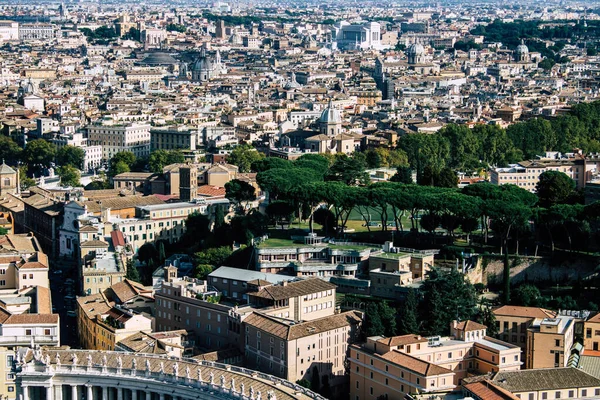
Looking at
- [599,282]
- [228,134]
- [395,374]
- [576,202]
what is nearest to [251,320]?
[395,374]

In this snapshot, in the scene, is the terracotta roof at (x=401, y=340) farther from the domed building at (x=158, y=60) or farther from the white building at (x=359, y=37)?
the white building at (x=359, y=37)

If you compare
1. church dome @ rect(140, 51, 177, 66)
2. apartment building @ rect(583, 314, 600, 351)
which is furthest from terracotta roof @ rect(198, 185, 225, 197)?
church dome @ rect(140, 51, 177, 66)

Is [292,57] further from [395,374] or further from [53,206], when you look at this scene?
[395,374]

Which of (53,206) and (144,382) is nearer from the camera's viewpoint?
(144,382)

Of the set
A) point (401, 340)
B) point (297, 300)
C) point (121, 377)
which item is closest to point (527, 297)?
point (297, 300)

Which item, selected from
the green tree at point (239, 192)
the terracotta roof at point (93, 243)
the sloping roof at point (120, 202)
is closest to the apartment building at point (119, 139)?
the sloping roof at point (120, 202)

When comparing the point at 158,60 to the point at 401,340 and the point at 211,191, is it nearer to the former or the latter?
the point at 211,191
